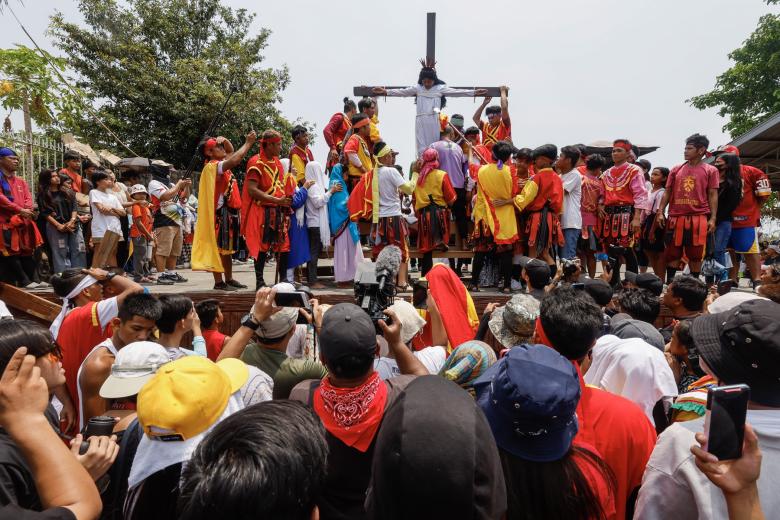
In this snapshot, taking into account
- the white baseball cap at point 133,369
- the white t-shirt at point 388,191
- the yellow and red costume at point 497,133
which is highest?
the yellow and red costume at point 497,133

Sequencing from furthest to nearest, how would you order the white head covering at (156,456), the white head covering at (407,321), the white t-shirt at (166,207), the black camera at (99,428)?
the white t-shirt at (166,207) < the white head covering at (407,321) < the black camera at (99,428) < the white head covering at (156,456)

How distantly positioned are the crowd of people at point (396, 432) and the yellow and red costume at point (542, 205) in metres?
3.42

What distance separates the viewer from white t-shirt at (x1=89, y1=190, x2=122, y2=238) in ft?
21.7

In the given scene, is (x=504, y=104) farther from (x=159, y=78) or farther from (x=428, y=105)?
(x=159, y=78)

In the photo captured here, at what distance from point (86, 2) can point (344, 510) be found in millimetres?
22179

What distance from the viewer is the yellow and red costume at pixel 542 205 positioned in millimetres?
5930

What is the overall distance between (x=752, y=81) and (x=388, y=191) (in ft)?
81.6

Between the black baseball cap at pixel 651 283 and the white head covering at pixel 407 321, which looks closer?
the white head covering at pixel 407 321

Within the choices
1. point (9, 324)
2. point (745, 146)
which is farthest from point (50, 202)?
point (745, 146)

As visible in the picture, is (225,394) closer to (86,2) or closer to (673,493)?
(673,493)

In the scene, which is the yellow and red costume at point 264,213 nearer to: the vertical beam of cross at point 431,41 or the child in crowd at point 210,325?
the child in crowd at point 210,325

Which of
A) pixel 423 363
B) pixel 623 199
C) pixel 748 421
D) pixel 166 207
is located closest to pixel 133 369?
pixel 423 363

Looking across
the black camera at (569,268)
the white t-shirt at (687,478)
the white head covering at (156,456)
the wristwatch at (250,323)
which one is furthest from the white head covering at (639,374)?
the black camera at (569,268)

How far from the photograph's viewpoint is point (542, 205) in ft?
19.6
